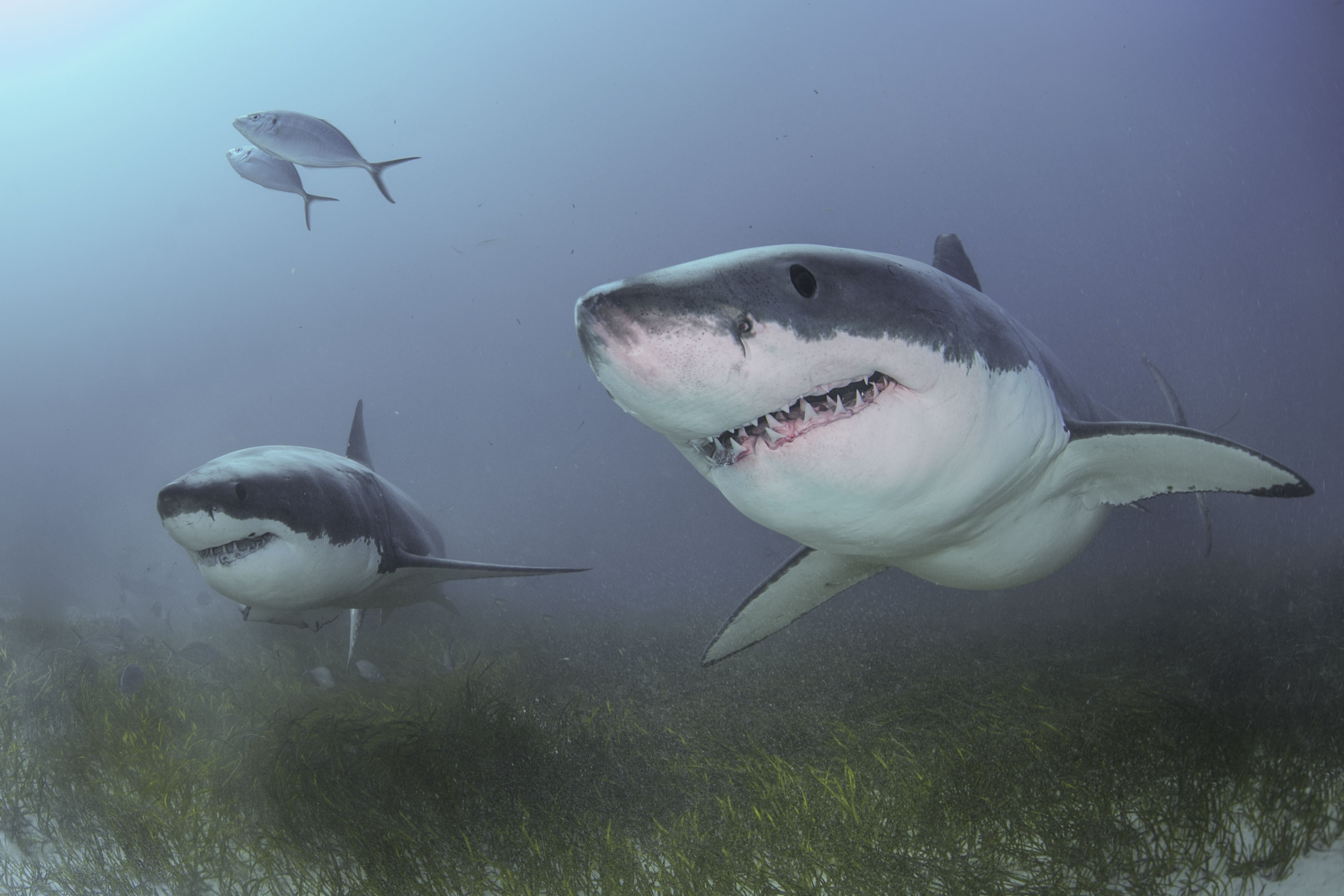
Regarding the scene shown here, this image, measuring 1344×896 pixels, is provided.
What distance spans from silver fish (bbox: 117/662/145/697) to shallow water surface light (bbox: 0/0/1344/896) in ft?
1.25

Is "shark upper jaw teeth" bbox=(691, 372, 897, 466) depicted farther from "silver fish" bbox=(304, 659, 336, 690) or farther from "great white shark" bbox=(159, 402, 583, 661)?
"silver fish" bbox=(304, 659, 336, 690)

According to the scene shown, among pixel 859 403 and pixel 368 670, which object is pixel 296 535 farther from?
pixel 859 403

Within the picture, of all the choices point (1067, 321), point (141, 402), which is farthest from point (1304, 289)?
point (141, 402)

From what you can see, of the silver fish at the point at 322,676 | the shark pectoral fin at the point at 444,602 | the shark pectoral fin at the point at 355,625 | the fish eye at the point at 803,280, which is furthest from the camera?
the shark pectoral fin at the point at 444,602

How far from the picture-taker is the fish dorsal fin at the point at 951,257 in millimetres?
4082

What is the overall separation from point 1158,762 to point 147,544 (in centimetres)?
5040

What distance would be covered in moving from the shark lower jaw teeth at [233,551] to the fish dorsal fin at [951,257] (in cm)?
491

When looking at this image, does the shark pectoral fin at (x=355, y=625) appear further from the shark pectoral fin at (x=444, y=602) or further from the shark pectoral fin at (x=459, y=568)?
the shark pectoral fin at (x=459, y=568)

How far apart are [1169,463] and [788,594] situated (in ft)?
6.21

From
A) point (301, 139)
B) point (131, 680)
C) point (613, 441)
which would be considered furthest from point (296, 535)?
point (613, 441)

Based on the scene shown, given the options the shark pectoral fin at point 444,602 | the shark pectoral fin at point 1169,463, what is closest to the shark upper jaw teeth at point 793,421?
the shark pectoral fin at point 1169,463

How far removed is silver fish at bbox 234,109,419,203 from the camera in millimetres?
5281

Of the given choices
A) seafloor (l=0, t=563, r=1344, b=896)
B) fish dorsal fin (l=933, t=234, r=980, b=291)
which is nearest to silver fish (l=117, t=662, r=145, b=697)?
seafloor (l=0, t=563, r=1344, b=896)

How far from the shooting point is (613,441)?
2205 inches
